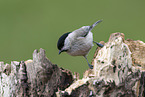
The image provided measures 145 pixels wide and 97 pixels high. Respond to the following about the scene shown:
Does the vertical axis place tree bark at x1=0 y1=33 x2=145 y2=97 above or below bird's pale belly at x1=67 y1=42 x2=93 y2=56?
below

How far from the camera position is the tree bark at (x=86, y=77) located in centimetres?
155

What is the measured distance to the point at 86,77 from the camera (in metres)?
1.69

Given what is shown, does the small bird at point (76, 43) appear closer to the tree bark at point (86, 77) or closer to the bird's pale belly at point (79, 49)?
the bird's pale belly at point (79, 49)

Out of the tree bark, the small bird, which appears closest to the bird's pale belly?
the small bird

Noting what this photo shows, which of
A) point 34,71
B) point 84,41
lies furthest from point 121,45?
point 84,41

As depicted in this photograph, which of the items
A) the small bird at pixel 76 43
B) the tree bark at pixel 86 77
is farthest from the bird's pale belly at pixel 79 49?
the tree bark at pixel 86 77

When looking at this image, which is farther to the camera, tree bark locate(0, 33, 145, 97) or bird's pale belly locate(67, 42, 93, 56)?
bird's pale belly locate(67, 42, 93, 56)

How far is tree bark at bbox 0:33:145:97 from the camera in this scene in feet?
5.09

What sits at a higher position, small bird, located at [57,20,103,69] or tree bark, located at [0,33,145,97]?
small bird, located at [57,20,103,69]

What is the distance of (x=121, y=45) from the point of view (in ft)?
5.47

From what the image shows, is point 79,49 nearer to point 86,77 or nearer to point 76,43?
point 76,43

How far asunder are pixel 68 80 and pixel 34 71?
28 cm

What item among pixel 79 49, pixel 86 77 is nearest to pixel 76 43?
pixel 79 49

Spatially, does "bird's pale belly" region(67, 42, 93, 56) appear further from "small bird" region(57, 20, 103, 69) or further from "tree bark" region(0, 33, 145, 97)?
"tree bark" region(0, 33, 145, 97)
